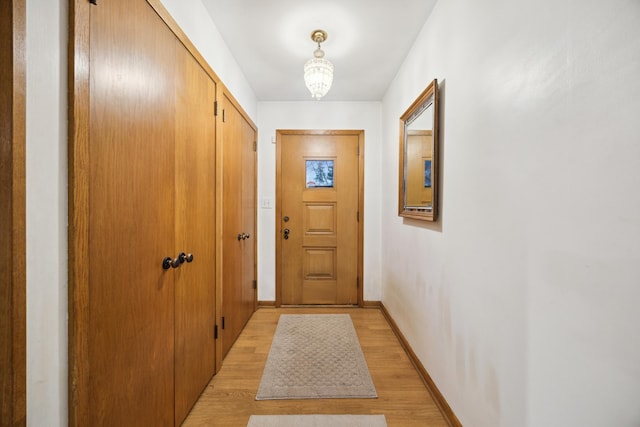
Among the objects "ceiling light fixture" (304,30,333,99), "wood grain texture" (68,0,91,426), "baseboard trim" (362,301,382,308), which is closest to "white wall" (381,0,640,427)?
"ceiling light fixture" (304,30,333,99)

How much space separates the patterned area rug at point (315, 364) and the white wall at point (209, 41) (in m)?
2.20

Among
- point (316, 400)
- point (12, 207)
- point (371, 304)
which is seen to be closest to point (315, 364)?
point (316, 400)

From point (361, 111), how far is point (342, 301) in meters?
2.32

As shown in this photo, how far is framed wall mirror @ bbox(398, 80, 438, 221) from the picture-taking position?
1673 mm

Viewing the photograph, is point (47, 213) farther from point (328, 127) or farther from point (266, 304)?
point (328, 127)

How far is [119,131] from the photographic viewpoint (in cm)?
99

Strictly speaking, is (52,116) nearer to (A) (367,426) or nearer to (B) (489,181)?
(B) (489,181)

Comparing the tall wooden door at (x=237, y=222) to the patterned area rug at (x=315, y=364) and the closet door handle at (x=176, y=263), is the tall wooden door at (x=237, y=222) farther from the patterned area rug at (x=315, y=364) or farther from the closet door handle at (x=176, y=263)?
the closet door handle at (x=176, y=263)

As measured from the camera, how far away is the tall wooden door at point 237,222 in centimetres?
214

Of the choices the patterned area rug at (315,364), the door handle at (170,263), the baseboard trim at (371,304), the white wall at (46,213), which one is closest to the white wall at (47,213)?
the white wall at (46,213)

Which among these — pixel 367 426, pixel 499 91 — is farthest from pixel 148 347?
pixel 499 91

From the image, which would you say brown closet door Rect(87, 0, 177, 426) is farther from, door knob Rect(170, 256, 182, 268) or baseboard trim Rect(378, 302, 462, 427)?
baseboard trim Rect(378, 302, 462, 427)

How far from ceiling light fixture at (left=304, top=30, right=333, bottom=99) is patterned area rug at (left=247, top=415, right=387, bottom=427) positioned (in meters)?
2.12

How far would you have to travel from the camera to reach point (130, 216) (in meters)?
1.06
